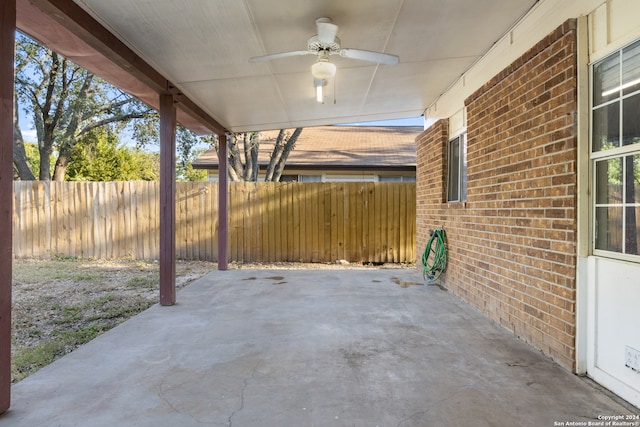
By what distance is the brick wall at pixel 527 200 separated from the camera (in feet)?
9.29

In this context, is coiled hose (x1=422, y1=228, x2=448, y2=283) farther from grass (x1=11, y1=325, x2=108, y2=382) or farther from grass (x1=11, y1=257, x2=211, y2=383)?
grass (x1=11, y1=325, x2=108, y2=382)

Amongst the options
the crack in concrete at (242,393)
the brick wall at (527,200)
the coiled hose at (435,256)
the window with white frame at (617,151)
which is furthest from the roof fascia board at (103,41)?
the coiled hose at (435,256)

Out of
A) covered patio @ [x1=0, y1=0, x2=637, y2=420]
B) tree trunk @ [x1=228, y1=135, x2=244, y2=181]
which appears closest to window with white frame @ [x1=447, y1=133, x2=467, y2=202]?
covered patio @ [x1=0, y1=0, x2=637, y2=420]

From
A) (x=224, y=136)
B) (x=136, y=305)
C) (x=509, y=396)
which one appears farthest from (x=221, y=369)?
(x=224, y=136)

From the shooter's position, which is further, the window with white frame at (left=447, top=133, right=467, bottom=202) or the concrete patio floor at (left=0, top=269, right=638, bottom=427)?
the window with white frame at (left=447, top=133, right=467, bottom=202)

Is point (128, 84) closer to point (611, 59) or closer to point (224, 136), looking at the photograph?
point (224, 136)

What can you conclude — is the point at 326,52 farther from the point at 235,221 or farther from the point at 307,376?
the point at 235,221

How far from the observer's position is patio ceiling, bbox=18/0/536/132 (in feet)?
10.1

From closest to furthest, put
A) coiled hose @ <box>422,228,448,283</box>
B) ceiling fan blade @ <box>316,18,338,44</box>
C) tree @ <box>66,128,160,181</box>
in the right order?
ceiling fan blade @ <box>316,18,338,44</box> → coiled hose @ <box>422,228,448,283</box> → tree @ <box>66,128,160,181</box>

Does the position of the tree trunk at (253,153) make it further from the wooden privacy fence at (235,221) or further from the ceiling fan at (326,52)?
the ceiling fan at (326,52)

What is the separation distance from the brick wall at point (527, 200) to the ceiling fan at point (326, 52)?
4.18 feet

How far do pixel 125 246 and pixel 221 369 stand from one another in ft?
21.6

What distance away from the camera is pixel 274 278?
6.64 meters

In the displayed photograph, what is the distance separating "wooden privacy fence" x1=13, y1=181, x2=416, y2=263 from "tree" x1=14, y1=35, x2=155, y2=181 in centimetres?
318
